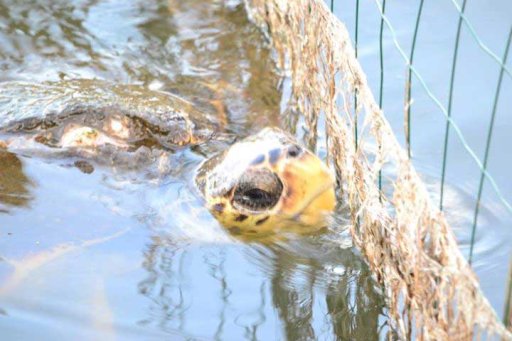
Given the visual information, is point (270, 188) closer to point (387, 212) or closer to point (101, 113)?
point (387, 212)

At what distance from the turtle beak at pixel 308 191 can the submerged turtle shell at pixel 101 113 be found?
0.78 m

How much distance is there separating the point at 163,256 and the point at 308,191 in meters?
0.56

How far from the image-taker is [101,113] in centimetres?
358

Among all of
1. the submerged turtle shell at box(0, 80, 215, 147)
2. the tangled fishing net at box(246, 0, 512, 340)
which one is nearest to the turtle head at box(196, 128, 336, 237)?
the tangled fishing net at box(246, 0, 512, 340)

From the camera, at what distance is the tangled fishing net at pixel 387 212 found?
1972mm

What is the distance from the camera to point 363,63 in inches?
161

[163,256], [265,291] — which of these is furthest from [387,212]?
[163,256]

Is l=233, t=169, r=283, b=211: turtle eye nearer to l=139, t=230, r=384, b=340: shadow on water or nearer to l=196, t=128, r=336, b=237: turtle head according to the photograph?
l=196, t=128, r=336, b=237: turtle head

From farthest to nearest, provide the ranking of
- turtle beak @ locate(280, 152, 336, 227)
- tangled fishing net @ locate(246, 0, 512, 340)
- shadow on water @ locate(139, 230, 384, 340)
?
turtle beak @ locate(280, 152, 336, 227)
shadow on water @ locate(139, 230, 384, 340)
tangled fishing net @ locate(246, 0, 512, 340)

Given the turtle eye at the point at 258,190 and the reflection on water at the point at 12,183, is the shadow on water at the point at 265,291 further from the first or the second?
the reflection on water at the point at 12,183

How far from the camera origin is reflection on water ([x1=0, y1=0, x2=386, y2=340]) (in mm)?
2654

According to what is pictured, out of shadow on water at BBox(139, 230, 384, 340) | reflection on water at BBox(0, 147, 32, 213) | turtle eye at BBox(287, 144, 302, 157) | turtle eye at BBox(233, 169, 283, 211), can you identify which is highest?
turtle eye at BBox(287, 144, 302, 157)

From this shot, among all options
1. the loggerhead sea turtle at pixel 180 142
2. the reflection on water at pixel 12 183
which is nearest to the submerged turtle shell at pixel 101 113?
the loggerhead sea turtle at pixel 180 142

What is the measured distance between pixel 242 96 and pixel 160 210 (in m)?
1.10
